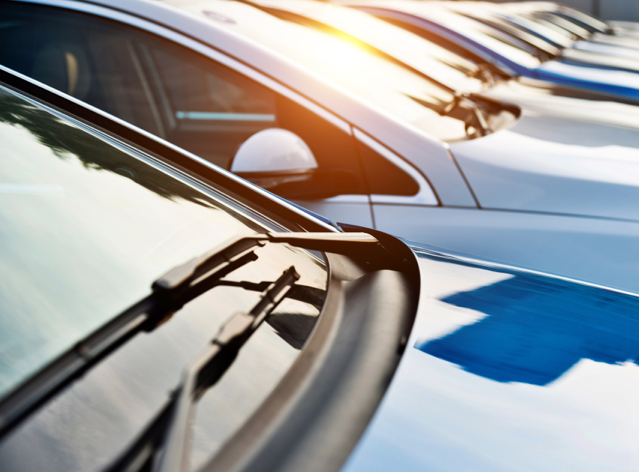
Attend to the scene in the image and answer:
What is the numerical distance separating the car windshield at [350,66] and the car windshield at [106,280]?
88cm

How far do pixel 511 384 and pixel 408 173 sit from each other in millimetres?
979

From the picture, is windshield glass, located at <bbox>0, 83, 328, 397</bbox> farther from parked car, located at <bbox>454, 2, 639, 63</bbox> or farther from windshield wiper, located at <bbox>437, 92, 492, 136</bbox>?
parked car, located at <bbox>454, 2, 639, 63</bbox>

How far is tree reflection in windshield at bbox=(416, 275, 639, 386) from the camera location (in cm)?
89

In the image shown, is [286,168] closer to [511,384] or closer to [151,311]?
[151,311]

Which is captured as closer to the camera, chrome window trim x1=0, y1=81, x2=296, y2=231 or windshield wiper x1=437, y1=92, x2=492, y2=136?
chrome window trim x1=0, y1=81, x2=296, y2=231

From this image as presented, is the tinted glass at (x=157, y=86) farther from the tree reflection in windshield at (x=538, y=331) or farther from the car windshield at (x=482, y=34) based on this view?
the car windshield at (x=482, y=34)

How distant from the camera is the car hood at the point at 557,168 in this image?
1.59 meters

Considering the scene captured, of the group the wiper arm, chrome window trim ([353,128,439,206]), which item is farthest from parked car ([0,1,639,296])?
the wiper arm

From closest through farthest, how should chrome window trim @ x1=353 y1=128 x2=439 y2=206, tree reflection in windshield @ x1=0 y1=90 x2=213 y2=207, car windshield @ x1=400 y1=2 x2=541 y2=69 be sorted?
tree reflection in windshield @ x1=0 y1=90 x2=213 y2=207 < chrome window trim @ x1=353 y1=128 x2=439 y2=206 < car windshield @ x1=400 y1=2 x2=541 y2=69

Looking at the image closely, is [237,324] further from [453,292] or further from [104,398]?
[453,292]

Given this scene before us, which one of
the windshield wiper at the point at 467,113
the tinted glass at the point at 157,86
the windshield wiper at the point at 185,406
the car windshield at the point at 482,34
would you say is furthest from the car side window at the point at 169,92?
the car windshield at the point at 482,34

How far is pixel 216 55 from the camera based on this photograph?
5.92ft

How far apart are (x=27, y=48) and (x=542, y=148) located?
89.0 inches

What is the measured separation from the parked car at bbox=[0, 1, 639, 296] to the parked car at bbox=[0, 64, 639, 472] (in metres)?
0.39
